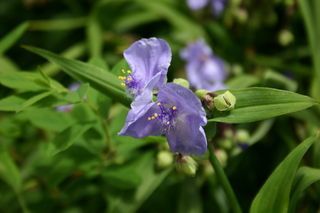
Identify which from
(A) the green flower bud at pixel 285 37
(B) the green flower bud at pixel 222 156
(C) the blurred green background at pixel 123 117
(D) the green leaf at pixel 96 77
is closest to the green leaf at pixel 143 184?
(C) the blurred green background at pixel 123 117

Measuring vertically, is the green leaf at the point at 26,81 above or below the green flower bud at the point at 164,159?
Answer: above

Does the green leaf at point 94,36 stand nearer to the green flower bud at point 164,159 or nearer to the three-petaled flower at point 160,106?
the green flower bud at point 164,159

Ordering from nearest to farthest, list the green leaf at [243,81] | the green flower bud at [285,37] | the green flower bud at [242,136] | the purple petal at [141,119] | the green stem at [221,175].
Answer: the purple petal at [141,119], the green stem at [221,175], the green flower bud at [242,136], the green leaf at [243,81], the green flower bud at [285,37]

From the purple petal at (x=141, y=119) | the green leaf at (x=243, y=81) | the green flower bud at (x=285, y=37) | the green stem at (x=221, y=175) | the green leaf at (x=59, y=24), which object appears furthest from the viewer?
the green leaf at (x=59, y=24)

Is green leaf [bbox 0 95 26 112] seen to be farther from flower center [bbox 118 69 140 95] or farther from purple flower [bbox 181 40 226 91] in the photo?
purple flower [bbox 181 40 226 91]

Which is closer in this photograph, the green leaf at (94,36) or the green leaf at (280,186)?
the green leaf at (280,186)

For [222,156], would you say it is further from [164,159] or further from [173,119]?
[173,119]

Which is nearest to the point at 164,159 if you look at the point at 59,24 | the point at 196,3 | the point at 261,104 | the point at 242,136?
the point at 242,136
